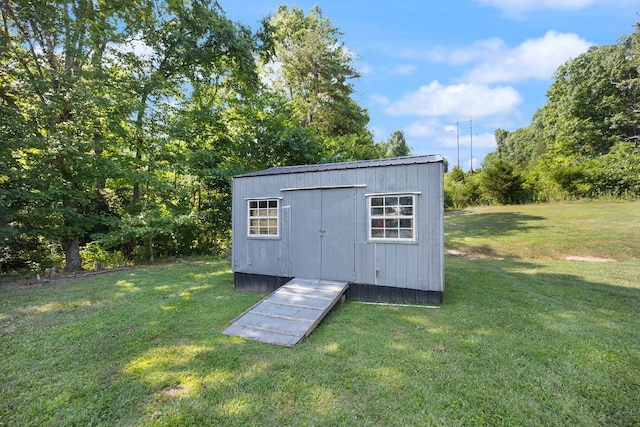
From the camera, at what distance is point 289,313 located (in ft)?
14.7

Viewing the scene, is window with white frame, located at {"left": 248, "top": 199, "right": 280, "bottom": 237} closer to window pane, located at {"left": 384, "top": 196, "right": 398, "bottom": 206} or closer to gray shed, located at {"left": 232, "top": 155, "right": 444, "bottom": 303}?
gray shed, located at {"left": 232, "top": 155, "right": 444, "bottom": 303}

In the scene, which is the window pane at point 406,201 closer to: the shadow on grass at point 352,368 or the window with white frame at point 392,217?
the window with white frame at point 392,217

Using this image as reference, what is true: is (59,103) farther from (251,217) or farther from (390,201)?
(390,201)

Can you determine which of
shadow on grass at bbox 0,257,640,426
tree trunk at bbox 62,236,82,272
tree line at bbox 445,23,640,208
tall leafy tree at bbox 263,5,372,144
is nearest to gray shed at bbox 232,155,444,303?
shadow on grass at bbox 0,257,640,426

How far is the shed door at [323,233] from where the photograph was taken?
5.52 m

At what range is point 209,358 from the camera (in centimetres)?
326

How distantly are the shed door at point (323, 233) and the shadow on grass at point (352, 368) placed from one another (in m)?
0.95

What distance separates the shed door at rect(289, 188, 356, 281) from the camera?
217 inches

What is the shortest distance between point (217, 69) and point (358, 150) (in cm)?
828

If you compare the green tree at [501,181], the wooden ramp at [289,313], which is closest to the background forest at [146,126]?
the green tree at [501,181]

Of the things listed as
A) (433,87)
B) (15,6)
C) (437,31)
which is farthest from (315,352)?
(433,87)

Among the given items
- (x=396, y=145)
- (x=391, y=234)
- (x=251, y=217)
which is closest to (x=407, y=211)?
(x=391, y=234)

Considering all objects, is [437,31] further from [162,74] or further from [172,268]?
[172,268]

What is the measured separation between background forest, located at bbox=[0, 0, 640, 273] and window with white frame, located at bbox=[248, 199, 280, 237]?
4903 millimetres
